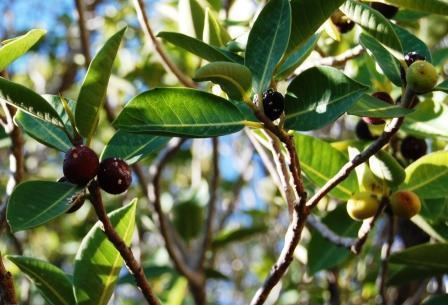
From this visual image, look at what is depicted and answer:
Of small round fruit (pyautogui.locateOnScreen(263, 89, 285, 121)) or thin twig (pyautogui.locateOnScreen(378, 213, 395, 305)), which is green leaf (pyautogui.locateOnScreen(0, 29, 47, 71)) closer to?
small round fruit (pyautogui.locateOnScreen(263, 89, 285, 121))

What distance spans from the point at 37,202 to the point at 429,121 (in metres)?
0.86

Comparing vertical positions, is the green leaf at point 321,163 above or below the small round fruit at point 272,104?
below

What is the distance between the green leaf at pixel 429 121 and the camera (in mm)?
1517

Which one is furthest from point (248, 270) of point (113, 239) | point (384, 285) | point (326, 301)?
point (113, 239)

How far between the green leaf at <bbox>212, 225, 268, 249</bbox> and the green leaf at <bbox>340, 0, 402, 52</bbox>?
1.63 metres

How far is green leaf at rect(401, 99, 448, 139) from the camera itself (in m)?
1.52

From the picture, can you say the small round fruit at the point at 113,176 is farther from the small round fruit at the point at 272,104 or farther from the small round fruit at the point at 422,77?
the small round fruit at the point at 422,77

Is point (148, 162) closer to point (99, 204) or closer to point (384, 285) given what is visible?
point (384, 285)

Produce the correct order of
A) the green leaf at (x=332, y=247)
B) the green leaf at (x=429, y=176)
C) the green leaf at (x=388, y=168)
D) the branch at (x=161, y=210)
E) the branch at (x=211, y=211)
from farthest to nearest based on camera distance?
the branch at (x=211, y=211) < the branch at (x=161, y=210) < the green leaf at (x=332, y=247) < the green leaf at (x=429, y=176) < the green leaf at (x=388, y=168)

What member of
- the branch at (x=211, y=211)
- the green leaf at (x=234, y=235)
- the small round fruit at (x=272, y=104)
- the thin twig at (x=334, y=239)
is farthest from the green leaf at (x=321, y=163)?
the green leaf at (x=234, y=235)

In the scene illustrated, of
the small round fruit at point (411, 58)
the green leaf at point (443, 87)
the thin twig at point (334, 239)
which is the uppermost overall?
the small round fruit at point (411, 58)

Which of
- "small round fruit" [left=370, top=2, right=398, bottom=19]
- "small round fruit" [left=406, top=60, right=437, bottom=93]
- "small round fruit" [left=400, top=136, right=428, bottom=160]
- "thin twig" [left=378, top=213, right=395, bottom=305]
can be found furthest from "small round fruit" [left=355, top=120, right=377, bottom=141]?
"small round fruit" [left=406, top=60, right=437, bottom=93]

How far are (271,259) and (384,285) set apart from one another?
1.34 metres

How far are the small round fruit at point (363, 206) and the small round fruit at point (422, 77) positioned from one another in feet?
1.11
